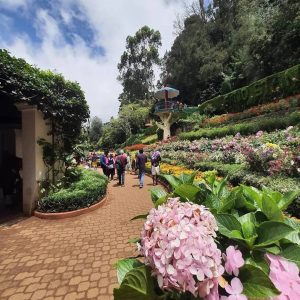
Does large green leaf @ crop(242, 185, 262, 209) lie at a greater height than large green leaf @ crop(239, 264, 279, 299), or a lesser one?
greater

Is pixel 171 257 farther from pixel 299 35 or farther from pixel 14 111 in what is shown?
pixel 299 35

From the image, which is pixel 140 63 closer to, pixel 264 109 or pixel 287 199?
pixel 264 109

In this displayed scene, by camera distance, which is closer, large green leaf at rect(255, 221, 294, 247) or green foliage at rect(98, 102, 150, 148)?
large green leaf at rect(255, 221, 294, 247)

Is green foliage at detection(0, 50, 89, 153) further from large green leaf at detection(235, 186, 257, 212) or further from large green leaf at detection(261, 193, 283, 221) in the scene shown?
large green leaf at detection(261, 193, 283, 221)

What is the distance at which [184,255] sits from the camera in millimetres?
973

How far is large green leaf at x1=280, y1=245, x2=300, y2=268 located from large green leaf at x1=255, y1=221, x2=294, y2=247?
9 cm

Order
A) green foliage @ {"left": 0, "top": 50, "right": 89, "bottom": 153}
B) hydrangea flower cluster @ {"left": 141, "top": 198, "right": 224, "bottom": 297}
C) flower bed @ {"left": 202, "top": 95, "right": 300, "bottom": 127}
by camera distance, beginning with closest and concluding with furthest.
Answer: hydrangea flower cluster @ {"left": 141, "top": 198, "right": 224, "bottom": 297}, green foliage @ {"left": 0, "top": 50, "right": 89, "bottom": 153}, flower bed @ {"left": 202, "top": 95, "right": 300, "bottom": 127}

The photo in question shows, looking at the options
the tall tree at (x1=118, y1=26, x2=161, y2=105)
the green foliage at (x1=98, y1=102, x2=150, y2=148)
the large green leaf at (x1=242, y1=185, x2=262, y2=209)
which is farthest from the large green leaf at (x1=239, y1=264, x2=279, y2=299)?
the tall tree at (x1=118, y1=26, x2=161, y2=105)

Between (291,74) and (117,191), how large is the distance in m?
16.9

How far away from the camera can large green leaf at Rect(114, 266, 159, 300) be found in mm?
1024

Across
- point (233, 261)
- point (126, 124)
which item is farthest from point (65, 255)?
point (126, 124)

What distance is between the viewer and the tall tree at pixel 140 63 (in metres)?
53.3

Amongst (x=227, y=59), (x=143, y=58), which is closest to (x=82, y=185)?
(x=227, y=59)

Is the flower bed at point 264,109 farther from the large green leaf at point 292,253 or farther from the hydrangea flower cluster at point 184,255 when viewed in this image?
the hydrangea flower cluster at point 184,255
